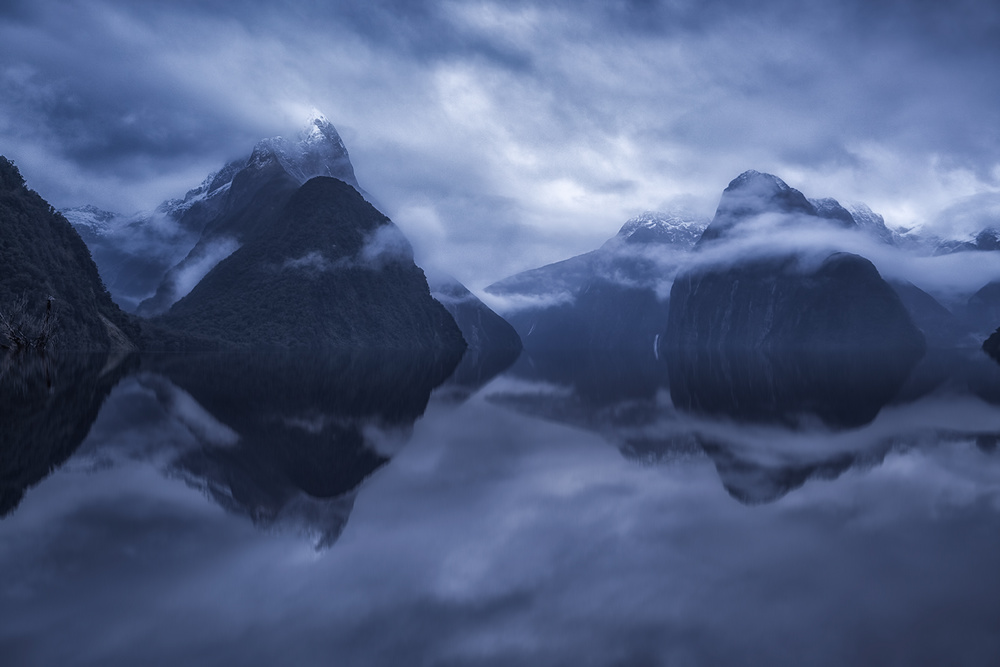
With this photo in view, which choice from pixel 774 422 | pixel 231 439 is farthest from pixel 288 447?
pixel 774 422

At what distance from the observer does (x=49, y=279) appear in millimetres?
95500

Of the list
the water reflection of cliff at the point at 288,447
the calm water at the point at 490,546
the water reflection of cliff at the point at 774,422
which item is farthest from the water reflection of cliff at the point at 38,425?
the water reflection of cliff at the point at 774,422

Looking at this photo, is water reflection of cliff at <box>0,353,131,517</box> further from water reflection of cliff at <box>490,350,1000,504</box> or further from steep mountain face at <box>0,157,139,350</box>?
steep mountain face at <box>0,157,139,350</box>

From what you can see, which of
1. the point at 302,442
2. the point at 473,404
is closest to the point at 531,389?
the point at 473,404

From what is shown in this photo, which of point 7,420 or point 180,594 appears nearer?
point 180,594

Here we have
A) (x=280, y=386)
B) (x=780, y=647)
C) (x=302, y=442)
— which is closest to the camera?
(x=780, y=647)

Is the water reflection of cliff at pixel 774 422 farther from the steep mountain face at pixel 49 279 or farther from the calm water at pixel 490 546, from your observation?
the steep mountain face at pixel 49 279

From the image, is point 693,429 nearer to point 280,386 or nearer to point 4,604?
point 4,604

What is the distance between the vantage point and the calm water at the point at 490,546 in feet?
19.5

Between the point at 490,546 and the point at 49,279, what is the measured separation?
113779 millimetres

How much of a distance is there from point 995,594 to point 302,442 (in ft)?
48.5

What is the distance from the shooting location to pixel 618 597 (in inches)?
278

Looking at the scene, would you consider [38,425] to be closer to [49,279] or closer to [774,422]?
[774,422]

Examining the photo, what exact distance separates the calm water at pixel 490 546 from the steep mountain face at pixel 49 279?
77.6m
